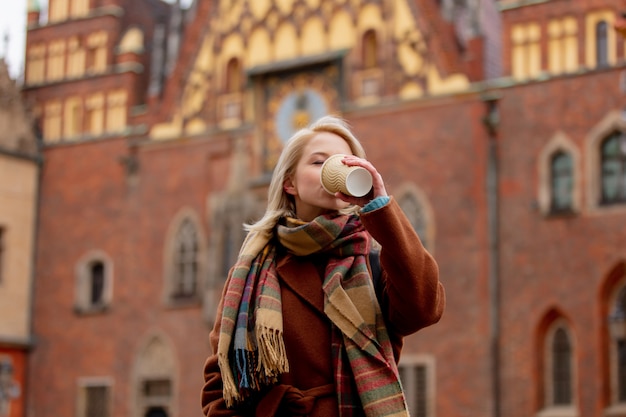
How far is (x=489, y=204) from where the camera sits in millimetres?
20656

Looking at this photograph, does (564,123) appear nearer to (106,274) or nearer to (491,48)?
(491,48)

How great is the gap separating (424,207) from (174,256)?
18.9 ft

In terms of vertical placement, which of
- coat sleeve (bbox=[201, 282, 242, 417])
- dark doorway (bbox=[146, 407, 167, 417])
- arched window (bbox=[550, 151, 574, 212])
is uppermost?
arched window (bbox=[550, 151, 574, 212])

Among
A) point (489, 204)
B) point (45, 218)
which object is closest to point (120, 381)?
point (45, 218)

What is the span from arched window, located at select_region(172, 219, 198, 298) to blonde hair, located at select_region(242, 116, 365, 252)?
2056 centimetres

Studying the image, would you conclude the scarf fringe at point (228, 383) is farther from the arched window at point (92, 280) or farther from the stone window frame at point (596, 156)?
the arched window at point (92, 280)

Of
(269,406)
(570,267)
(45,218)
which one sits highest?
(45,218)

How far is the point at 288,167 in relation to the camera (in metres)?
3.71

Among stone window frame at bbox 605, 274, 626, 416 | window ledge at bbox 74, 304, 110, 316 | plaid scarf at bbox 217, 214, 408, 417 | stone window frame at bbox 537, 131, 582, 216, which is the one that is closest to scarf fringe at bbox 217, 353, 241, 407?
plaid scarf at bbox 217, 214, 408, 417

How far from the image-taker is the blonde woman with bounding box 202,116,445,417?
337cm

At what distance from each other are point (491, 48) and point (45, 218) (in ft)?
33.5

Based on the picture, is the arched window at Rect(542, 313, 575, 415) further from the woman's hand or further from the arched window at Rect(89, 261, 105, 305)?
the woman's hand

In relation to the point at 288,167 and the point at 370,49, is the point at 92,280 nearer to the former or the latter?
the point at 370,49

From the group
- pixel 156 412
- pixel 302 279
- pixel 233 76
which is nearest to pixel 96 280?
pixel 156 412
